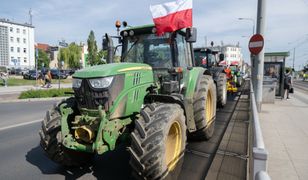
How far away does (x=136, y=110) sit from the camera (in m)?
3.93

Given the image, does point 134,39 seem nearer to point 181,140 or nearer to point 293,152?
point 181,140

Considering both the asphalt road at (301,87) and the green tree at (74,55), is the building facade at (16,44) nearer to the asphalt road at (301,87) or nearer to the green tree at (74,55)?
the green tree at (74,55)

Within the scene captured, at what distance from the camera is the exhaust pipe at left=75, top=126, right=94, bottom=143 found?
3.46 metres

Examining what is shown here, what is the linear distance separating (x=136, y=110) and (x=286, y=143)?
13.5ft

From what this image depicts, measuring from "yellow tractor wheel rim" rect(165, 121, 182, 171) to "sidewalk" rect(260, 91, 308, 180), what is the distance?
1.74 m

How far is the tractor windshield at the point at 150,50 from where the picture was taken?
475 centimetres

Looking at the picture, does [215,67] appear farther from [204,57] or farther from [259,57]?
[259,57]

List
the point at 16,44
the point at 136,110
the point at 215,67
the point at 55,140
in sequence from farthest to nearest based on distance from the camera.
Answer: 1. the point at 16,44
2. the point at 215,67
3. the point at 136,110
4. the point at 55,140

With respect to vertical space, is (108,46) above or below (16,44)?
below

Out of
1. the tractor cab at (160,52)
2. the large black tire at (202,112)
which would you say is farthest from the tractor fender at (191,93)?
the tractor cab at (160,52)

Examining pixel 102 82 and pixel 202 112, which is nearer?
pixel 102 82

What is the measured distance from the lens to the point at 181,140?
12.8 ft

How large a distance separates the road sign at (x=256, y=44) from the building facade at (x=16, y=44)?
3123 inches

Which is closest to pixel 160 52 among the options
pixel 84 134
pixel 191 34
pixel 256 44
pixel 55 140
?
pixel 191 34
